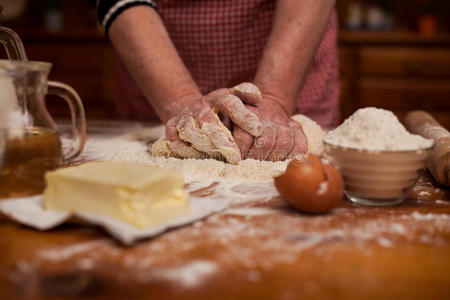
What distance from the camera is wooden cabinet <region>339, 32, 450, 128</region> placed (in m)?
3.09

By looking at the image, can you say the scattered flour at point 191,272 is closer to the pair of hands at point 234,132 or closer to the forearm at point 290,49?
the pair of hands at point 234,132

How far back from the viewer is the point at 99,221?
658 mm

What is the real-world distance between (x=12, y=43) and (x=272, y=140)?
1.72 feet

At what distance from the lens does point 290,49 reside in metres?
1.26

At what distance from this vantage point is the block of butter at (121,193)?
66 cm

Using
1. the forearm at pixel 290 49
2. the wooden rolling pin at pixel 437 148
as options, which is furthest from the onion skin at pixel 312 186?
the forearm at pixel 290 49

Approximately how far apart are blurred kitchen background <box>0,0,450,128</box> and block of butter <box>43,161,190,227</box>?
7.83 feet

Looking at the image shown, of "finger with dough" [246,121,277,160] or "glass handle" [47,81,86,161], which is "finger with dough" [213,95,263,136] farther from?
"glass handle" [47,81,86,161]

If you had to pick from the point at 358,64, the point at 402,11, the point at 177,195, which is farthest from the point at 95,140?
the point at 402,11

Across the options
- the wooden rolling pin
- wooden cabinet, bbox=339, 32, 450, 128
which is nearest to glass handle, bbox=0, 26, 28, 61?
the wooden rolling pin

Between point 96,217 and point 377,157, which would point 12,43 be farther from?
point 377,157

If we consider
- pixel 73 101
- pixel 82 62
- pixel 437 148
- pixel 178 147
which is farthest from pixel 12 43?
pixel 82 62

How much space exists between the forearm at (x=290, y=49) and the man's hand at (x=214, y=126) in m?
0.16

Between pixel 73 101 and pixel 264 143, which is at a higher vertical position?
pixel 73 101
